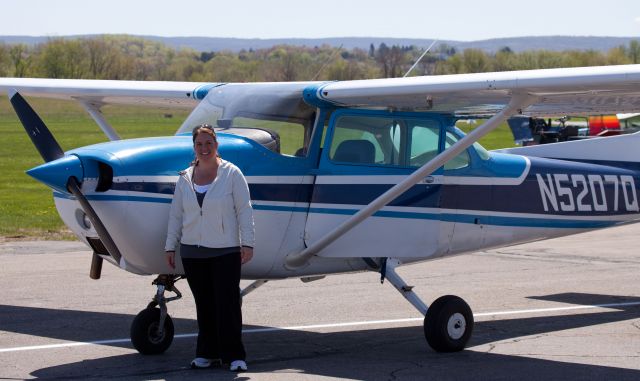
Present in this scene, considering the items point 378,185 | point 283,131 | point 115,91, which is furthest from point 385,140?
point 115,91

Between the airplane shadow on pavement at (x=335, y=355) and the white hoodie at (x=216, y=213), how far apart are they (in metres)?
0.90

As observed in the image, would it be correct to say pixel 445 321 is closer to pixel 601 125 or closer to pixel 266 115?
pixel 266 115

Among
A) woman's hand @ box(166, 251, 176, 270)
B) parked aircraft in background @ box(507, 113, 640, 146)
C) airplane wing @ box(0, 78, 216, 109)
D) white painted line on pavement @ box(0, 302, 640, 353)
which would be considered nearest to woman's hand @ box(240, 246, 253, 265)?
woman's hand @ box(166, 251, 176, 270)

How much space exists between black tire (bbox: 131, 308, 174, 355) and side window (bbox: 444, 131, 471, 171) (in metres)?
2.63

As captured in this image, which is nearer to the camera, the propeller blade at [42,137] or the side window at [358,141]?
the propeller blade at [42,137]

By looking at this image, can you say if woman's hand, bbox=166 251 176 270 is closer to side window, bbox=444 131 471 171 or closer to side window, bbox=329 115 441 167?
side window, bbox=329 115 441 167

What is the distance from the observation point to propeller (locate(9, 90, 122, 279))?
7.31 m

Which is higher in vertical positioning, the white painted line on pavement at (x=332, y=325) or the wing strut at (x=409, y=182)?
the wing strut at (x=409, y=182)

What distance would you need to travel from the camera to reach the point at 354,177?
858 centimetres

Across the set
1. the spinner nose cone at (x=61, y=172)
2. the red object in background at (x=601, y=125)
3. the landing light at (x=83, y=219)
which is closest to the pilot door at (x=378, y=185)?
the landing light at (x=83, y=219)

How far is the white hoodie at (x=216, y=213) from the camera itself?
289 inches

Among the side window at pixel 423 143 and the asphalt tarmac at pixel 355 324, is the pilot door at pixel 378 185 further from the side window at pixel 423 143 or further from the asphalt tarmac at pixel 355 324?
the asphalt tarmac at pixel 355 324

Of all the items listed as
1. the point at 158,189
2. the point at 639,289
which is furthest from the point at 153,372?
the point at 639,289

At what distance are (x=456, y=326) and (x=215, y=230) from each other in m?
2.23
